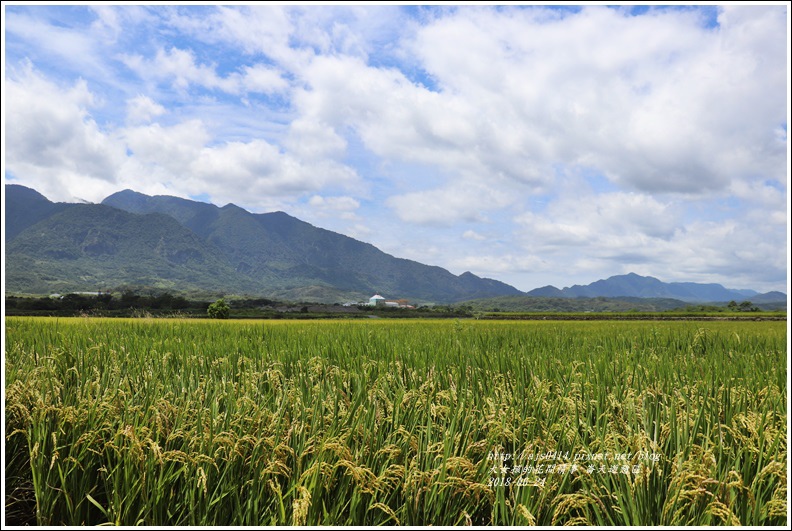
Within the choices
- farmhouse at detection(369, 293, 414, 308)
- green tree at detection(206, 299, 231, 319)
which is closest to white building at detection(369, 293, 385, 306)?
farmhouse at detection(369, 293, 414, 308)

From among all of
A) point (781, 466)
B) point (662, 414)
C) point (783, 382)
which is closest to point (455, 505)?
point (781, 466)

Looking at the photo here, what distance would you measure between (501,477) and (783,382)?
5714mm

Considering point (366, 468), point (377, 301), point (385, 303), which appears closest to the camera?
point (366, 468)

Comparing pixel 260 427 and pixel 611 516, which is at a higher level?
pixel 260 427

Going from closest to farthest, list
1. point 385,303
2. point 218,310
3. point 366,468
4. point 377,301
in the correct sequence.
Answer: point 366,468
point 218,310
point 385,303
point 377,301

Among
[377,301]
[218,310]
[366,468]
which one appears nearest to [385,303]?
[377,301]

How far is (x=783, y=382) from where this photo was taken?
606 centimetres

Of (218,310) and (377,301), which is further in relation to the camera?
(377,301)

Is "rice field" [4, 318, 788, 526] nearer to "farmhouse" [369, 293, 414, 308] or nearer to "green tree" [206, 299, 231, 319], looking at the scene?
"green tree" [206, 299, 231, 319]

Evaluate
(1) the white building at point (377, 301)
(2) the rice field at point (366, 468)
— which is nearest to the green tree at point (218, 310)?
(2) the rice field at point (366, 468)

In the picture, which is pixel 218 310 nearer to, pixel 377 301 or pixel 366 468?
pixel 366 468

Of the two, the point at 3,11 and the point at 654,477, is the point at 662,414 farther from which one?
the point at 3,11

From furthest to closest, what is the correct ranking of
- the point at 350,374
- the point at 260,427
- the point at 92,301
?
the point at 92,301 < the point at 350,374 < the point at 260,427

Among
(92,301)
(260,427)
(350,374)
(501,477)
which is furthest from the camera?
(92,301)
